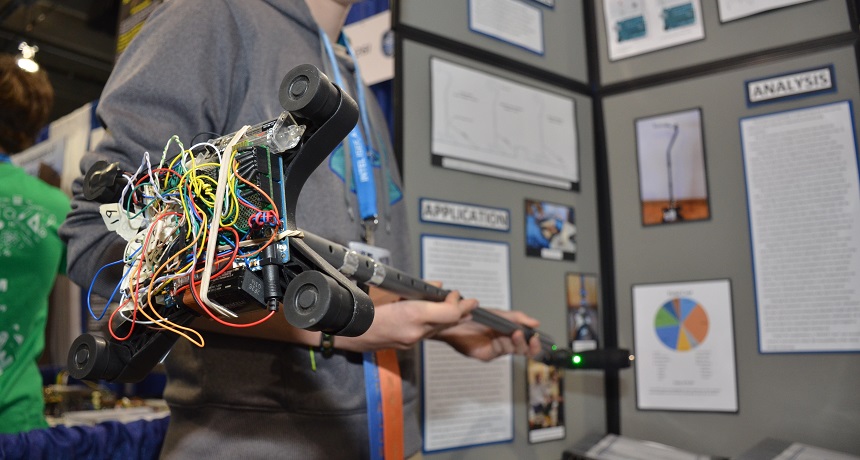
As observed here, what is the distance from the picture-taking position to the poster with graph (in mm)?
1743

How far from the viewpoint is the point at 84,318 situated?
250cm

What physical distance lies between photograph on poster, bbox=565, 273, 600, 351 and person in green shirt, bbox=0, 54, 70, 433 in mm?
1396

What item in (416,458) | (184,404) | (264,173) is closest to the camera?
(264,173)

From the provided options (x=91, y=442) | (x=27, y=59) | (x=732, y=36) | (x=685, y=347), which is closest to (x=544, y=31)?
(x=732, y=36)

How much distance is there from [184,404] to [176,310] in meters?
0.41

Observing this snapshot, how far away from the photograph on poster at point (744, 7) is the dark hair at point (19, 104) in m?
1.93

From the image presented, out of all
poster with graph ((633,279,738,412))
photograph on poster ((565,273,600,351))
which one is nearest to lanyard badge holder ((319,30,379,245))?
photograph on poster ((565,273,600,351))

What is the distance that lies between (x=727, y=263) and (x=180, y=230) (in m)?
1.63

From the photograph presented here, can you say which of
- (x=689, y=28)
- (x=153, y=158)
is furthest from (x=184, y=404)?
(x=689, y=28)

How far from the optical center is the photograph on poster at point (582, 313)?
1.90 metres

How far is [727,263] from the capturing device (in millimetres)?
1768

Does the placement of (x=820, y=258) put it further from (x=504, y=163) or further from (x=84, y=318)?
(x=84, y=318)

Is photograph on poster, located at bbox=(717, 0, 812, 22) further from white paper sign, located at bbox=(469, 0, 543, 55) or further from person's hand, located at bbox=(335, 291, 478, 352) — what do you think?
person's hand, located at bbox=(335, 291, 478, 352)

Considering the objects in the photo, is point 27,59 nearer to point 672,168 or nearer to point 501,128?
point 501,128
